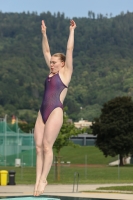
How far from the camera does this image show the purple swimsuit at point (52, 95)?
36.1ft

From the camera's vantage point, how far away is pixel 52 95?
11.1 meters

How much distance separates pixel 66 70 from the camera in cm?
1118

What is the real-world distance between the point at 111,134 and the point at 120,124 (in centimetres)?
145

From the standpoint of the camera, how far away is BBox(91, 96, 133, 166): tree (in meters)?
70.1

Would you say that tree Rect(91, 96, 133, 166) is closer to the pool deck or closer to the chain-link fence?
the chain-link fence

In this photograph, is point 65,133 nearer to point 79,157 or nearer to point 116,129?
point 116,129

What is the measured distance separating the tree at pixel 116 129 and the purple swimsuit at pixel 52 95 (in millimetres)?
57611

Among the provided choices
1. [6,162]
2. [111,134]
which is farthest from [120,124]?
[6,162]

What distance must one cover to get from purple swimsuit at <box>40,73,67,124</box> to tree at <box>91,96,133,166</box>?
57.6 m

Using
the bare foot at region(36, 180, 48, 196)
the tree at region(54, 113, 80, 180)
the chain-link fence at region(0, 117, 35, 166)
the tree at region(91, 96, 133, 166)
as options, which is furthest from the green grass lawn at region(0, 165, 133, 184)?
the bare foot at region(36, 180, 48, 196)

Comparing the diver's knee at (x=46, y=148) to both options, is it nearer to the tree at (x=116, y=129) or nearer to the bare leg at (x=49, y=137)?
the bare leg at (x=49, y=137)

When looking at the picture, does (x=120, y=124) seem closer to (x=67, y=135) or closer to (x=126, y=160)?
(x=126, y=160)

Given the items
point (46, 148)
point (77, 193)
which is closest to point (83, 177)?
point (77, 193)

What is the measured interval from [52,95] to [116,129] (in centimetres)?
6113
